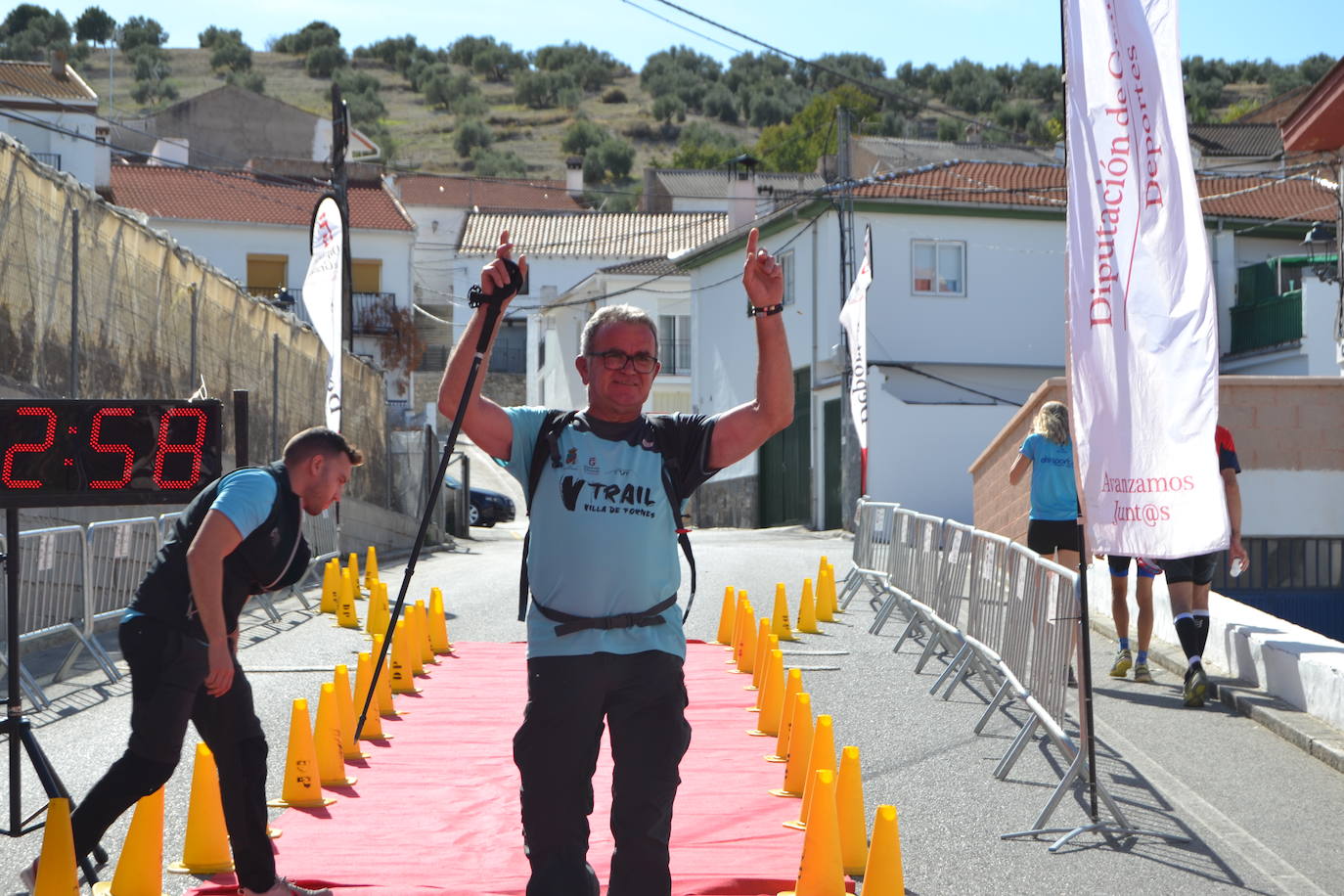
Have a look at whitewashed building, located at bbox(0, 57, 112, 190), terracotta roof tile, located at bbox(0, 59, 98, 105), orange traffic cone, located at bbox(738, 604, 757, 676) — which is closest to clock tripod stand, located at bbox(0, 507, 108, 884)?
orange traffic cone, located at bbox(738, 604, 757, 676)

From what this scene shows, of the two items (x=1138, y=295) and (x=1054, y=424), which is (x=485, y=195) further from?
(x=1138, y=295)

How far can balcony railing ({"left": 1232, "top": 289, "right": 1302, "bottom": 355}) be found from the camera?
31.2 m

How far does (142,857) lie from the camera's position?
5492mm

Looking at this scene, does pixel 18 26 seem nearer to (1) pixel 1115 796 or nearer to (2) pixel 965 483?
(2) pixel 965 483

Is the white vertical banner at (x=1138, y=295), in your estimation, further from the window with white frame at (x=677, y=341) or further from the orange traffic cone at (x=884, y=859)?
the window with white frame at (x=677, y=341)

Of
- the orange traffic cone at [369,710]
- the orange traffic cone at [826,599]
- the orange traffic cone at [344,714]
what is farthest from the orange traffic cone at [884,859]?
the orange traffic cone at [826,599]

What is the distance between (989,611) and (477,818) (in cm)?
386

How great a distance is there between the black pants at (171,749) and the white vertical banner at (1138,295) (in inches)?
157

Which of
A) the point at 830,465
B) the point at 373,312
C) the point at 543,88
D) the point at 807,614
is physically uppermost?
the point at 543,88

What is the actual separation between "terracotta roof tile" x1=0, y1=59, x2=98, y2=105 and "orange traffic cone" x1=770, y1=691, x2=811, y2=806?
48291 millimetres

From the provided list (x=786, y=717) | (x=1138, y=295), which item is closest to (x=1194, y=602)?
(x=786, y=717)

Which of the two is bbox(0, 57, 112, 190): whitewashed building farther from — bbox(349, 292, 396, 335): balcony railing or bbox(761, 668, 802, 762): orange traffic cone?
bbox(761, 668, 802, 762): orange traffic cone

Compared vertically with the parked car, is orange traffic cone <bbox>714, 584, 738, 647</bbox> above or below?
above

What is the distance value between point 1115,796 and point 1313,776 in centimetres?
127
